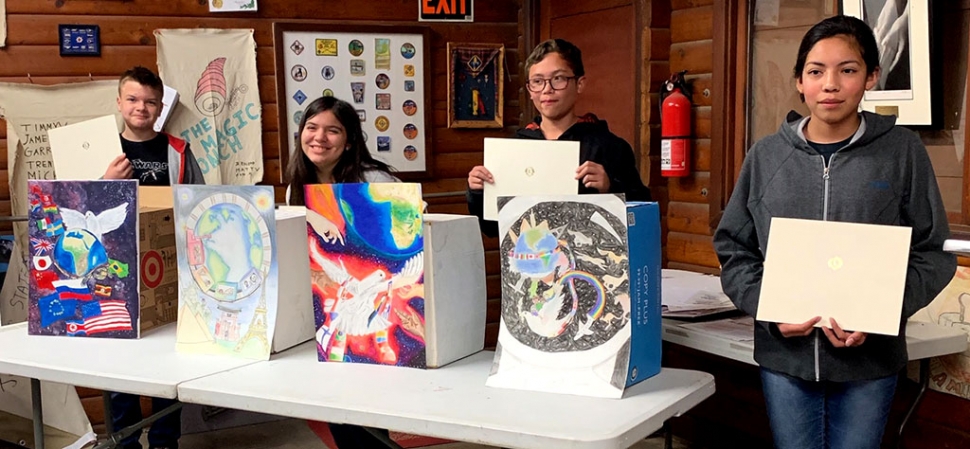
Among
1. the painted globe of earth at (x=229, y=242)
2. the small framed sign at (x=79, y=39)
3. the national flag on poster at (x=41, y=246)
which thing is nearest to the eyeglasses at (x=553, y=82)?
the painted globe of earth at (x=229, y=242)

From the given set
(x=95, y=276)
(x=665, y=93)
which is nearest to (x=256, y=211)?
(x=95, y=276)

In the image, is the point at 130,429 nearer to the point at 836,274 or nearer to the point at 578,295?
the point at 578,295

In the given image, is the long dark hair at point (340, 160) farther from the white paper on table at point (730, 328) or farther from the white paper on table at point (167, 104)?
the white paper on table at point (167, 104)

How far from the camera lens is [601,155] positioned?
2371mm

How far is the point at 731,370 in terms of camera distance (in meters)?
3.18

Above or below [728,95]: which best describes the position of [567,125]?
below

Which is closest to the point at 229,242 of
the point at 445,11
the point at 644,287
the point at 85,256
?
the point at 85,256

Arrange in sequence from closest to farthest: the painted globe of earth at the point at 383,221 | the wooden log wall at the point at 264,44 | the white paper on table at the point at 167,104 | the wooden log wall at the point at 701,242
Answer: the painted globe of earth at the point at 383,221 → the wooden log wall at the point at 701,242 → the wooden log wall at the point at 264,44 → the white paper on table at the point at 167,104

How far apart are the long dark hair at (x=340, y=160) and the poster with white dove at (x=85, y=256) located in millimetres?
577

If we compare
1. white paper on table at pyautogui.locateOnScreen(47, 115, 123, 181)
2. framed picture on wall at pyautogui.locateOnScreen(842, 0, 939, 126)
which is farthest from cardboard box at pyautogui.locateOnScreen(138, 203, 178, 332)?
framed picture on wall at pyautogui.locateOnScreen(842, 0, 939, 126)

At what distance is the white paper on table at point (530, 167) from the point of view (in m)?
1.93

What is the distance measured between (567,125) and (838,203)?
91 cm

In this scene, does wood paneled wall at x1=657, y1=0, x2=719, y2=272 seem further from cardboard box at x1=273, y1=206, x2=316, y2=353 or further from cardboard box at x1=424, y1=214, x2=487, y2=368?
cardboard box at x1=273, y1=206, x2=316, y2=353

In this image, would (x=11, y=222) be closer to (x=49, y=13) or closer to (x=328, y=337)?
(x=49, y=13)
